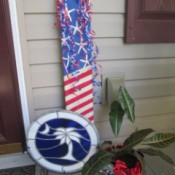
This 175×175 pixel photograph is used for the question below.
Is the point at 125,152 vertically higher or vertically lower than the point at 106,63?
lower

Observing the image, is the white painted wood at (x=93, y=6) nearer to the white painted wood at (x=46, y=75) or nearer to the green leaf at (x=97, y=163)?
the white painted wood at (x=46, y=75)

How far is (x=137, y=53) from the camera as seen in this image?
125cm

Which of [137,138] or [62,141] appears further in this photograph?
[62,141]

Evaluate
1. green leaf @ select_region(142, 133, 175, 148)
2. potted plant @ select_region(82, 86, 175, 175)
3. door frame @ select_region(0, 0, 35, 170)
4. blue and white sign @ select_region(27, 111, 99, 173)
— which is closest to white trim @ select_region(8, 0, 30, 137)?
door frame @ select_region(0, 0, 35, 170)

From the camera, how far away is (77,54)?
45.0 inches

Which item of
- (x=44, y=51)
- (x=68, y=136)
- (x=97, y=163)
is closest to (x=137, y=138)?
(x=97, y=163)

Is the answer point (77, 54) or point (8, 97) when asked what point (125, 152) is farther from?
point (8, 97)

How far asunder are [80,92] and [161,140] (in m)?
0.52

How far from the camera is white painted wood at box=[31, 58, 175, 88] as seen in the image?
1179 mm

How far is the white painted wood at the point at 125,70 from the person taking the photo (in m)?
1.18

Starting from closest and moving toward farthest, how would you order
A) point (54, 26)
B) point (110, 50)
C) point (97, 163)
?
1. point (97, 163)
2. point (54, 26)
3. point (110, 50)

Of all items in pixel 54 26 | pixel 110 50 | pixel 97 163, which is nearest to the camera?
pixel 97 163

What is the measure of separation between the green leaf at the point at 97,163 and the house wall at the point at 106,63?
1.18 ft

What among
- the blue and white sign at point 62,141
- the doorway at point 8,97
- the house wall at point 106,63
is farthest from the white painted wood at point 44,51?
the blue and white sign at point 62,141
